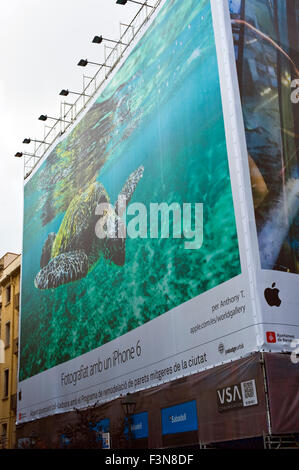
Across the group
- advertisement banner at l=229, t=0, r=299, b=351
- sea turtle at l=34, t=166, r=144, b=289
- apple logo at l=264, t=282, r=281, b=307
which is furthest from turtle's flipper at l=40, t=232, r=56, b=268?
apple logo at l=264, t=282, r=281, b=307

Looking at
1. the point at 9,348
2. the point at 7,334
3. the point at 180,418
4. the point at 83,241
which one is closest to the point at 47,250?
the point at 83,241

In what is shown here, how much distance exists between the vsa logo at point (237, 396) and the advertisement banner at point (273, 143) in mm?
1096

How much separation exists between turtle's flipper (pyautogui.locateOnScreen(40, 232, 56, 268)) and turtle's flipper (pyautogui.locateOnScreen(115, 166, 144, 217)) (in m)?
6.47

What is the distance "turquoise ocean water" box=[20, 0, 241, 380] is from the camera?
18016 mm

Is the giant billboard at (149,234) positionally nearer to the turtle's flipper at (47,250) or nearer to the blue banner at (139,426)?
the turtle's flipper at (47,250)

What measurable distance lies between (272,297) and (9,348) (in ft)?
81.4

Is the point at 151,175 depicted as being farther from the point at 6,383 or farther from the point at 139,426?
the point at 6,383

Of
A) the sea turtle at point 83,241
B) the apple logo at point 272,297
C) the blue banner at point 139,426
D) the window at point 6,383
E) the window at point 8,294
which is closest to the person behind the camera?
the apple logo at point 272,297

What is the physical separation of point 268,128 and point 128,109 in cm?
733

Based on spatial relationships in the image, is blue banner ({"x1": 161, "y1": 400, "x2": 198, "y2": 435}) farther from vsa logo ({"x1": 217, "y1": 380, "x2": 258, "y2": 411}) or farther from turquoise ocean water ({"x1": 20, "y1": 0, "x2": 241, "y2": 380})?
turquoise ocean water ({"x1": 20, "y1": 0, "x2": 241, "y2": 380})

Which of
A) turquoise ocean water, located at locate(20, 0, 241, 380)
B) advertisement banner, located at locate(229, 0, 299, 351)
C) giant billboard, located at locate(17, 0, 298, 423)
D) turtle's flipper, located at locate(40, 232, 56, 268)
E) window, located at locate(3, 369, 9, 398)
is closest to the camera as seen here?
advertisement banner, located at locate(229, 0, 299, 351)

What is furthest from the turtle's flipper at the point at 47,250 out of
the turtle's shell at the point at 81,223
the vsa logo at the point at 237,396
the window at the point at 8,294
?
the vsa logo at the point at 237,396

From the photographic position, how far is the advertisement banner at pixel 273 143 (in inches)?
622

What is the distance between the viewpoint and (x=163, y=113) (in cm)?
2111
